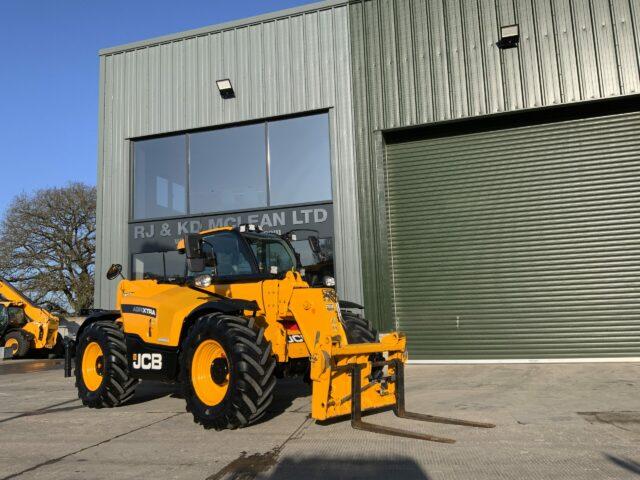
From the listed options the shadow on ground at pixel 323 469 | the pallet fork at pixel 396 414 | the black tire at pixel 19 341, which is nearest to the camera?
the shadow on ground at pixel 323 469

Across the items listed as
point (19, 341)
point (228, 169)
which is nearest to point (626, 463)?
point (228, 169)

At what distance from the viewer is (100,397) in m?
7.48

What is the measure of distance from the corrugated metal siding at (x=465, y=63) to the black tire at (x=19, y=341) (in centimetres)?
1175

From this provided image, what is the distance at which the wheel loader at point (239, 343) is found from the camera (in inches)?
219

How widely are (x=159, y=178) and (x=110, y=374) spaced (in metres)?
7.77

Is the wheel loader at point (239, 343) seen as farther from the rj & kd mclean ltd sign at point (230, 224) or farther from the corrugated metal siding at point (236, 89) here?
the corrugated metal siding at point (236, 89)

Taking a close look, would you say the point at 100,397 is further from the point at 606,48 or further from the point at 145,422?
the point at 606,48

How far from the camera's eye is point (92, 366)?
788 centimetres

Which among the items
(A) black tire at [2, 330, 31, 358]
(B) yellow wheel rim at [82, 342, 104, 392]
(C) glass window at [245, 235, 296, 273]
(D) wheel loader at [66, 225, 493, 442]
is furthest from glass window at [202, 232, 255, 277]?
(A) black tire at [2, 330, 31, 358]

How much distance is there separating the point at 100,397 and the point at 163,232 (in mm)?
6646

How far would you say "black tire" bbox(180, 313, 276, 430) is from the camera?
552 cm

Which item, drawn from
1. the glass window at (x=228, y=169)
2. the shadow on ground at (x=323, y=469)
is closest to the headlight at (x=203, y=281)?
the shadow on ground at (x=323, y=469)

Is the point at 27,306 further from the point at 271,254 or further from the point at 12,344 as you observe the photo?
the point at 271,254

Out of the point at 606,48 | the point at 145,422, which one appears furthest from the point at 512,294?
the point at 145,422
